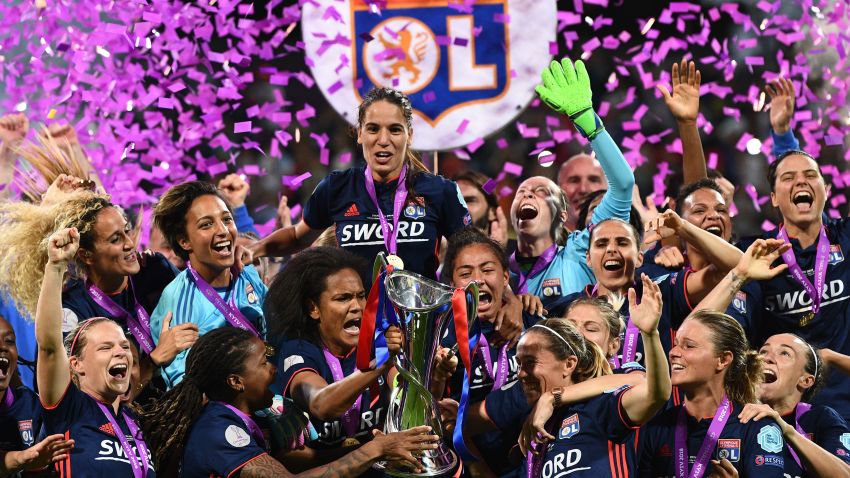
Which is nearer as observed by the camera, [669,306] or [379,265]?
[379,265]

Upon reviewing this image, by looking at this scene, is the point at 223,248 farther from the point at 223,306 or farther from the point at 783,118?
the point at 783,118

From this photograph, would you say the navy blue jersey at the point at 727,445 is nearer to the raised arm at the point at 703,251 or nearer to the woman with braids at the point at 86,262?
the raised arm at the point at 703,251

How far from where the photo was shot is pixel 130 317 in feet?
14.9

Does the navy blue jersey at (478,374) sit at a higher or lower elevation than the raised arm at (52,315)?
lower

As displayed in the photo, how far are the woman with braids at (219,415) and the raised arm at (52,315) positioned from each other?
1.36ft

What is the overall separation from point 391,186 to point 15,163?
2210 mm

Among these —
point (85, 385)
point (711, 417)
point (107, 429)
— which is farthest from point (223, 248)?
point (711, 417)

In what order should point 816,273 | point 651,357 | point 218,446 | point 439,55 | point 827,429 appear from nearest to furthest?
point 651,357
point 218,446
point 827,429
point 816,273
point 439,55

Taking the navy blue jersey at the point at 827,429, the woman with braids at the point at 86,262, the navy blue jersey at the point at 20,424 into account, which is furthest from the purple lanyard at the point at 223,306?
the navy blue jersey at the point at 827,429

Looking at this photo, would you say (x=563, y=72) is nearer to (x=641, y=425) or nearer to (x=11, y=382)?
(x=641, y=425)

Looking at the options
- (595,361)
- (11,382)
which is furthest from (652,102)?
(11,382)

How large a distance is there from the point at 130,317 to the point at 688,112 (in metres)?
2.67

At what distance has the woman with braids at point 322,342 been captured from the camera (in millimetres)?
3998

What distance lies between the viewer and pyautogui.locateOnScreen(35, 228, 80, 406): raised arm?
3.76 metres
